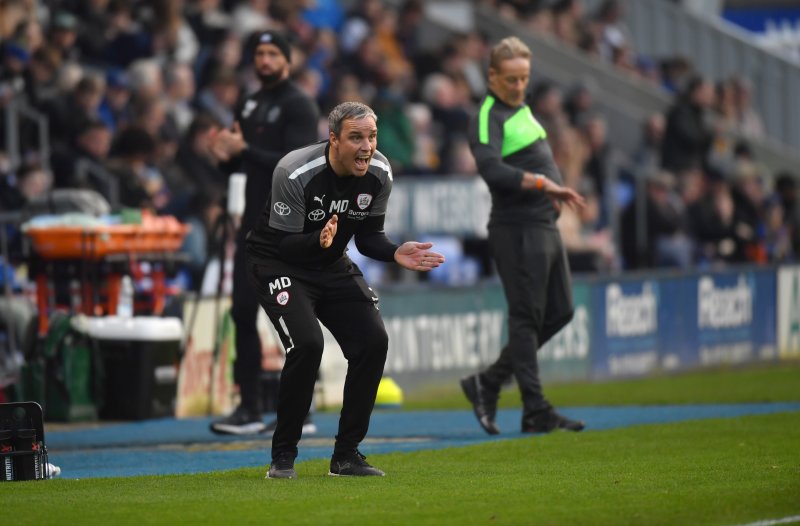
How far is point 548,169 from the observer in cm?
1191

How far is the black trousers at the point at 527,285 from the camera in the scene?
1185 cm

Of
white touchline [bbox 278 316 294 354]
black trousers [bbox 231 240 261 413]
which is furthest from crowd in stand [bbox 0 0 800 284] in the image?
white touchline [bbox 278 316 294 354]

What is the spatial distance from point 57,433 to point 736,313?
1064cm

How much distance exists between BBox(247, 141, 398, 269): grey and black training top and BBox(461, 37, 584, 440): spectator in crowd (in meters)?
2.74

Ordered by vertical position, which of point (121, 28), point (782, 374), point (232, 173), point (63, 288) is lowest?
point (782, 374)

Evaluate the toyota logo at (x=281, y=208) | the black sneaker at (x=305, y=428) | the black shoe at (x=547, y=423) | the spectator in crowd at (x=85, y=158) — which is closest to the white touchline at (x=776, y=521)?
the toyota logo at (x=281, y=208)

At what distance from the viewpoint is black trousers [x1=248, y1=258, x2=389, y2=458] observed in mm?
8922

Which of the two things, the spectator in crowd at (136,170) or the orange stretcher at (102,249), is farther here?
the spectator in crowd at (136,170)

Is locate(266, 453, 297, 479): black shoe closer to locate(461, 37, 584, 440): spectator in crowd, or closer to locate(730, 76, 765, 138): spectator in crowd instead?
locate(461, 37, 584, 440): spectator in crowd

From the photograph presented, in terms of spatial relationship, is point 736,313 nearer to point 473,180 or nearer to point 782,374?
point 782,374

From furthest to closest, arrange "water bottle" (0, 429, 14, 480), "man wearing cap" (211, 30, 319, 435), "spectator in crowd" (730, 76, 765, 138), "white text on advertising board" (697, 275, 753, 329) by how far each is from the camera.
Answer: "spectator in crowd" (730, 76, 765, 138)
"white text on advertising board" (697, 275, 753, 329)
"man wearing cap" (211, 30, 319, 435)
"water bottle" (0, 429, 14, 480)

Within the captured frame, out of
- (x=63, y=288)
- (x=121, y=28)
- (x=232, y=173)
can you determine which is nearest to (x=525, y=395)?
(x=232, y=173)

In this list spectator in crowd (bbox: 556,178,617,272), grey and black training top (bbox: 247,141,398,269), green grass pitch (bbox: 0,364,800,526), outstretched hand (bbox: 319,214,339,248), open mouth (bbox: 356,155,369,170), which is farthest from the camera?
spectator in crowd (bbox: 556,178,617,272)

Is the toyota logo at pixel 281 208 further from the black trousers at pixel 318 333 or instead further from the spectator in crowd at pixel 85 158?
the spectator in crowd at pixel 85 158
